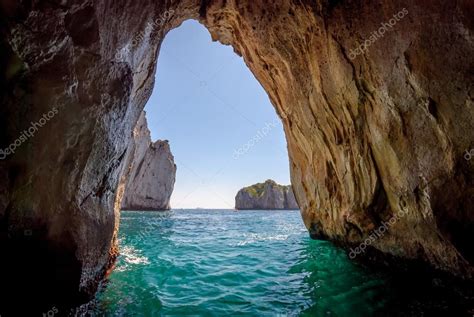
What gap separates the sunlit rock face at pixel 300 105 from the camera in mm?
3623

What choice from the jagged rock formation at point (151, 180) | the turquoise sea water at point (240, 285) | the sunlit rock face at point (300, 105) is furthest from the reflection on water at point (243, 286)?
the jagged rock formation at point (151, 180)

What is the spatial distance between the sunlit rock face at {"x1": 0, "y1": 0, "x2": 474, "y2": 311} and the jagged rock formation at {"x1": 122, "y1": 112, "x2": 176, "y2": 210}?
56.6 meters

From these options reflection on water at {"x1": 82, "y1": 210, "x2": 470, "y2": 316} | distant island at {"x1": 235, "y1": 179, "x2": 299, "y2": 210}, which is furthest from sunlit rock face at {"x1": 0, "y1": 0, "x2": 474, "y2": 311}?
distant island at {"x1": 235, "y1": 179, "x2": 299, "y2": 210}

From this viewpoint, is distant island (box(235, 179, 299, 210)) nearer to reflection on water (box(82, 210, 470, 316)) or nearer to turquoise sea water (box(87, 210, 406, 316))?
turquoise sea water (box(87, 210, 406, 316))

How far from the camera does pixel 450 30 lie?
5.29 metres

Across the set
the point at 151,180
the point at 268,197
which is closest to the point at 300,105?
the point at 151,180

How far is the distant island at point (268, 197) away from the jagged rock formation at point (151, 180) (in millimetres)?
47223

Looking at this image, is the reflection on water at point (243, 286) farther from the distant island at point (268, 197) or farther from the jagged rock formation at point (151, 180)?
the distant island at point (268, 197)

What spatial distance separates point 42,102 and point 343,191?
9.80 metres

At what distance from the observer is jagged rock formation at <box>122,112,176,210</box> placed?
2510 inches

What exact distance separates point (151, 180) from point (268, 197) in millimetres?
54477

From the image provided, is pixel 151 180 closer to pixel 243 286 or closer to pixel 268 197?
pixel 268 197

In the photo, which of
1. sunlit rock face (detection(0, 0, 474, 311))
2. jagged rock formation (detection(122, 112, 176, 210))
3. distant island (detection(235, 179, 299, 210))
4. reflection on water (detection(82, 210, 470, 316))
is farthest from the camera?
distant island (detection(235, 179, 299, 210))

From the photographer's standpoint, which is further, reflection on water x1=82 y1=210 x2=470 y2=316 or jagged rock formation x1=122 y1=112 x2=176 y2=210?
jagged rock formation x1=122 y1=112 x2=176 y2=210
